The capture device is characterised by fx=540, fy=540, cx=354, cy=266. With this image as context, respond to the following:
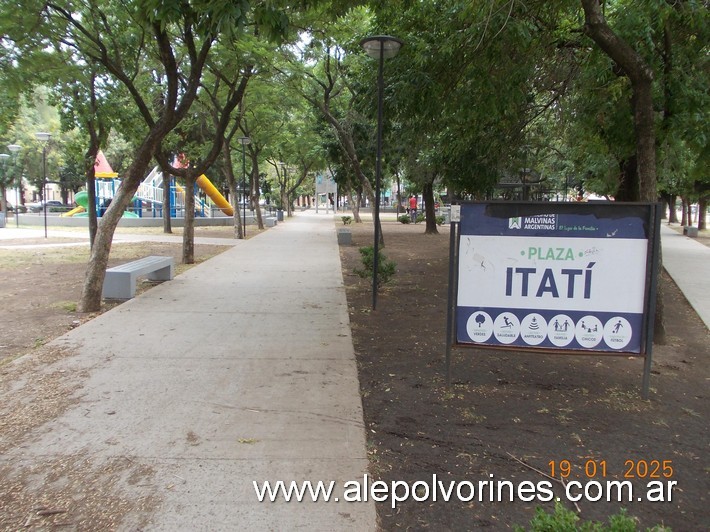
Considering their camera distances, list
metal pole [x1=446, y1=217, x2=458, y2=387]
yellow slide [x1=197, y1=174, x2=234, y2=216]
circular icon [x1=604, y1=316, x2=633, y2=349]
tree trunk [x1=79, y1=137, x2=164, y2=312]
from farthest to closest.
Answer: yellow slide [x1=197, y1=174, x2=234, y2=216] → tree trunk [x1=79, y1=137, x2=164, y2=312] → metal pole [x1=446, y1=217, x2=458, y2=387] → circular icon [x1=604, y1=316, x2=633, y2=349]

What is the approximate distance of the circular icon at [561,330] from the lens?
4.37 m

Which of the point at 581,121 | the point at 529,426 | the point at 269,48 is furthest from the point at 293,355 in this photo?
the point at 269,48

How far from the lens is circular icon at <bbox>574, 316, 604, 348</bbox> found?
4340mm

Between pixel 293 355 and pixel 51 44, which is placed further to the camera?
pixel 51 44

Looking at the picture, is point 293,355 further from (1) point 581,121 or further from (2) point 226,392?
(1) point 581,121

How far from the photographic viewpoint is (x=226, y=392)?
4492mm

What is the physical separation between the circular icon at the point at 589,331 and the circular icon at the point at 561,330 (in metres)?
0.05

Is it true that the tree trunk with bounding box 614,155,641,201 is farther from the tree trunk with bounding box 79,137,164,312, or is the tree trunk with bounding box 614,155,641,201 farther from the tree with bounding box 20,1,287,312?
the tree trunk with bounding box 79,137,164,312

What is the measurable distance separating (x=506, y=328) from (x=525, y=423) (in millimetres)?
804

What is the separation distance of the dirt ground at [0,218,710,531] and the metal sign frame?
454 millimetres

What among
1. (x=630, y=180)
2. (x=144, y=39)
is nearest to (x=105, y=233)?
(x=144, y=39)

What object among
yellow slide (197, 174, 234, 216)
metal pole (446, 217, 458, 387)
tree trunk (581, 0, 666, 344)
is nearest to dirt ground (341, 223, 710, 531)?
metal pole (446, 217, 458, 387)

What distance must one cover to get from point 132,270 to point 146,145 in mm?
2055
